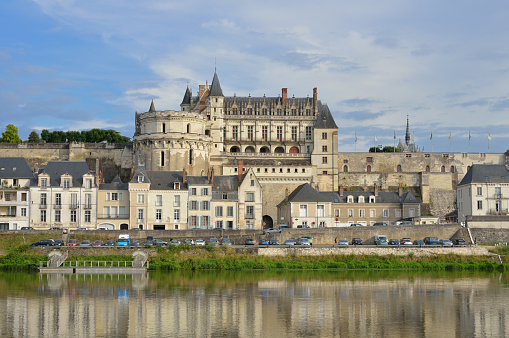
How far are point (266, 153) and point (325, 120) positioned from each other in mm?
7327

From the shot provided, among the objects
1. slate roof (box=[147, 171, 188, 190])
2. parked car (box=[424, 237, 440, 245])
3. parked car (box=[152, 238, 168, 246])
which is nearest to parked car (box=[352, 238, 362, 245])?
parked car (box=[424, 237, 440, 245])

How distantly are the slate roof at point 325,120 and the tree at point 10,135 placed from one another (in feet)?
110

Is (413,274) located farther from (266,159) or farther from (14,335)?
(266,159)

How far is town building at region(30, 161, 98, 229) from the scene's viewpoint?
50.5 m

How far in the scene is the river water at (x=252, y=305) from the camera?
22.9 metres

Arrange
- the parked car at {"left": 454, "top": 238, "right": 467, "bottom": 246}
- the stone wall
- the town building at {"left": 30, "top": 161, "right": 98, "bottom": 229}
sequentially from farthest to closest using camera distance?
the town building at {"left": 30, "top": 161, "right": 98, "bottom": 229}, the parked car at {"left": 454, "top": 238, "right": 467, "bottom": 246}, the stone wall

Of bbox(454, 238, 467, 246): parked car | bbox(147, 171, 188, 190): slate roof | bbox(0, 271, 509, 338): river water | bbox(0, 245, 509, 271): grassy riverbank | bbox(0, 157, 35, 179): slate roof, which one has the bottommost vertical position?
bbox(0, 271, 509, 338): river water

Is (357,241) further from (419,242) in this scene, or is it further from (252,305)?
(252,305)

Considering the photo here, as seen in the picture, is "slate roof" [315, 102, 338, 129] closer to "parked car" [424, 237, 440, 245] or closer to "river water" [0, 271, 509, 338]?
"parked car" [424, 237, 440, 245]

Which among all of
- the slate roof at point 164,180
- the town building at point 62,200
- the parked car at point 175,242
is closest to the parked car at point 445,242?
the parked car at point 175,242

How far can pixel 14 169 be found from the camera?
171 feet

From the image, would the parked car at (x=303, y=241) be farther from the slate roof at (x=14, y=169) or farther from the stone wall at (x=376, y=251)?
the slate roof at (x=14, y=169)

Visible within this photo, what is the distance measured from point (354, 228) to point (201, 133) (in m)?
24.3

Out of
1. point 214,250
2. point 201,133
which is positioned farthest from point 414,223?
point 201,133
